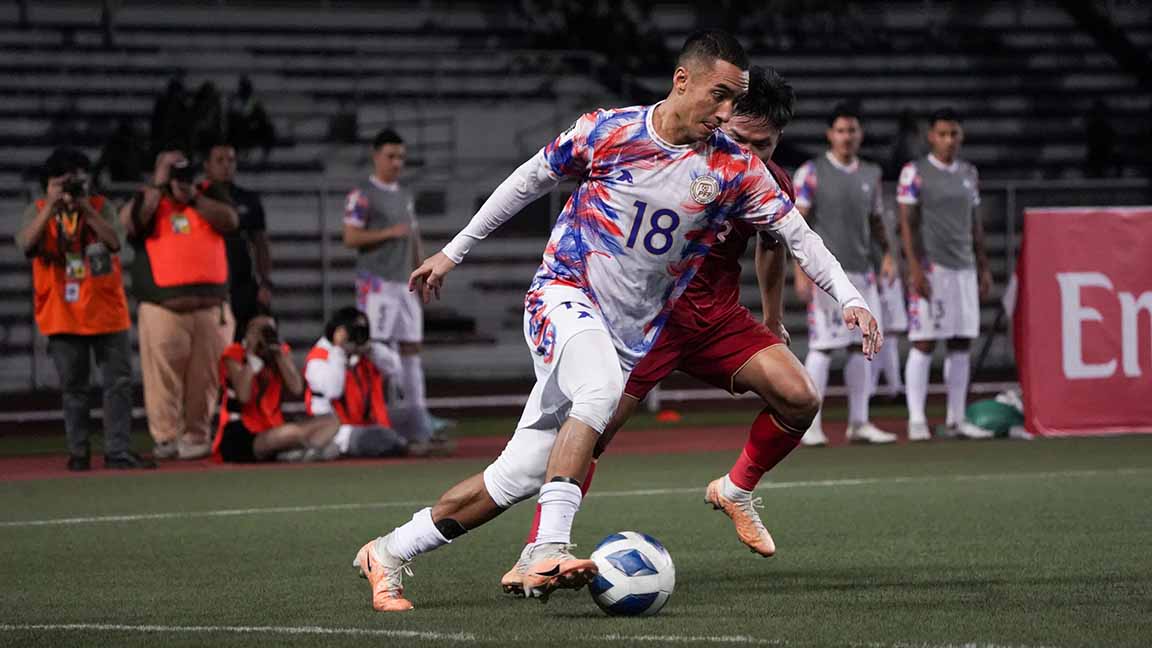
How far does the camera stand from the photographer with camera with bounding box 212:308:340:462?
12.8 m

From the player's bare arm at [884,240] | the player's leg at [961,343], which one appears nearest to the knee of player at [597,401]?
the player's bare arm at [884,240]

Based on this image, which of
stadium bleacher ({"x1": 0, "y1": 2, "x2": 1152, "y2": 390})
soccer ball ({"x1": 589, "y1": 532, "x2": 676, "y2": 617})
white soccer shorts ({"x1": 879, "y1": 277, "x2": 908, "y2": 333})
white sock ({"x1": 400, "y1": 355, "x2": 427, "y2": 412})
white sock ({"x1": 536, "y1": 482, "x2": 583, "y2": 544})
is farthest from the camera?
stadium bleacher ({"x1": 0, "y1": 2, "x2": 1152, "y2": 390})

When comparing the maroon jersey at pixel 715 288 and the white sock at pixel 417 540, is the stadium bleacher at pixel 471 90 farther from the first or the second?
the white sock at pixel 417 540

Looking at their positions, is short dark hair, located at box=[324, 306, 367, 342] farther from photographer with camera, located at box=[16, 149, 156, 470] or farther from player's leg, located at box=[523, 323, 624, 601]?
player's leg, located at box=[523, 323, 624, 601]

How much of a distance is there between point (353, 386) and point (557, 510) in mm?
7449

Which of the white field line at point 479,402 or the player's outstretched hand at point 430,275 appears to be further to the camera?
the white field line at point 479,402

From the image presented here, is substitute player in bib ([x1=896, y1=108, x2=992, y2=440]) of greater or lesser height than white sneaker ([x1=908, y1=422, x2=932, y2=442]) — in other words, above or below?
above

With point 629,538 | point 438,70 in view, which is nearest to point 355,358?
point 629,538

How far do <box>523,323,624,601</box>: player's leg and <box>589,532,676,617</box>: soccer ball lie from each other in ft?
0.63

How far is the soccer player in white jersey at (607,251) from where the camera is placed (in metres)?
6.04

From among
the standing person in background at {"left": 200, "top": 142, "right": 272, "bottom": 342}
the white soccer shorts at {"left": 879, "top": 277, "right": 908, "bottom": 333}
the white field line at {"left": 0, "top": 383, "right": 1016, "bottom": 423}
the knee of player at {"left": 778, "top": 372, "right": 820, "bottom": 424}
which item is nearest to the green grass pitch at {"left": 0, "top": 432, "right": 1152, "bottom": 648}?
the knee of player at {"left": 778, "top": 372, "right": 820, "bottom": 424}

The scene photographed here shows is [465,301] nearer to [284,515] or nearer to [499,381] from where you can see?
[499,381]

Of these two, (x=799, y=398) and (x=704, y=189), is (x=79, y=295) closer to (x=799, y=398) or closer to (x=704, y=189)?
(x=799, y=398)

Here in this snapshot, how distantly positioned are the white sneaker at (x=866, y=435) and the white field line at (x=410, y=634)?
8.35 m
